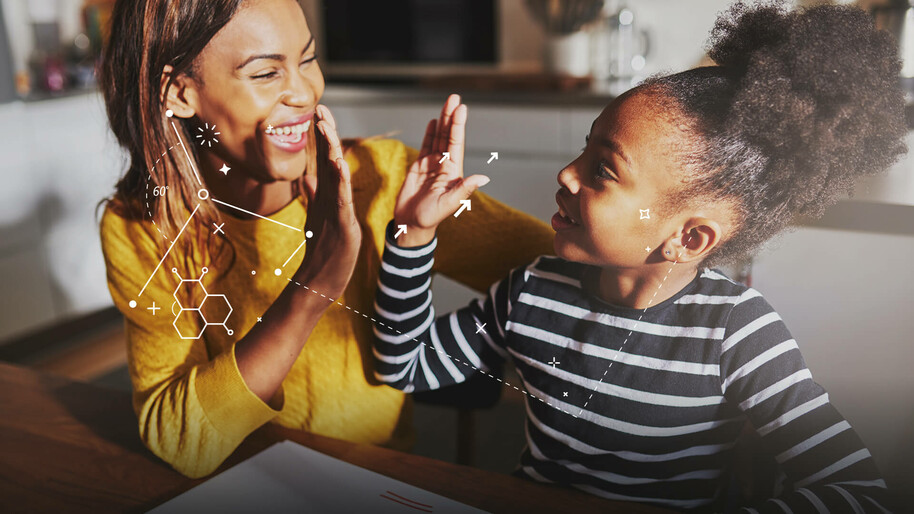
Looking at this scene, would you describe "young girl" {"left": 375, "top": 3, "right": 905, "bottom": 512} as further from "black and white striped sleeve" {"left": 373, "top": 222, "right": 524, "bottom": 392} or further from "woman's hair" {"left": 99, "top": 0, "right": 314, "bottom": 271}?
"woman's hair" {"left": 99, "top": 0, "right": 314, "bottom": 271}

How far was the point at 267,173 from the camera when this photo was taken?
640 mm

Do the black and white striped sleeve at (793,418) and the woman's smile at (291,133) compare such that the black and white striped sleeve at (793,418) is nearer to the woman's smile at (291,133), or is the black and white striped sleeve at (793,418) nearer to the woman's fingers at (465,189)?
the woman's fingers at (465,189)

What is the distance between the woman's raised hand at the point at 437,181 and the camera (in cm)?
59

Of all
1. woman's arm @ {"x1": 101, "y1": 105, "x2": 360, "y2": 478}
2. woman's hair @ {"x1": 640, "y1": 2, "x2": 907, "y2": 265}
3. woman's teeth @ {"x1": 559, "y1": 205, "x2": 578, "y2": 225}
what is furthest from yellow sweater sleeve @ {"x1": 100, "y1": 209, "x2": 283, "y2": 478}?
woman's hair @ {"x1": 640, "y1": 2, "x2": 907, "y2": 265}

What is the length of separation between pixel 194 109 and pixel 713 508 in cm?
54

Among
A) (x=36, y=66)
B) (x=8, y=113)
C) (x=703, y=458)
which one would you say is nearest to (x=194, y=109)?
(x=703, y=458)

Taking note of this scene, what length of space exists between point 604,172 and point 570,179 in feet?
0.10

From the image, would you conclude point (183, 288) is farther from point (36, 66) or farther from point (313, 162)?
point (36, 66)

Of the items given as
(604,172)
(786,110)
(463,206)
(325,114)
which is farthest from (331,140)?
(786,110)

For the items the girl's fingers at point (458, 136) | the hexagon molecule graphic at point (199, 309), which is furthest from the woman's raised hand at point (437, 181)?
the hexagon molecule graphic at point (199, 309)

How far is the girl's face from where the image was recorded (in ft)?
1.62

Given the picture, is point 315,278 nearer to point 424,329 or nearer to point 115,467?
point 424,329

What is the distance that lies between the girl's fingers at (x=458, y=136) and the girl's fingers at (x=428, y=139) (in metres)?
0.02

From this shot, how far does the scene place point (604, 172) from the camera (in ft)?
1.70
